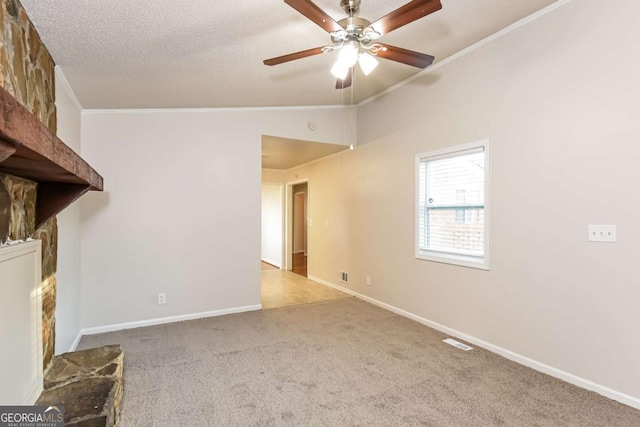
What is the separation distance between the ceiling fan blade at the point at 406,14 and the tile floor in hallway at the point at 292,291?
3.58m

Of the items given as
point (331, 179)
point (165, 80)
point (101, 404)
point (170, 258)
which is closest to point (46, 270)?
point (101, 404)

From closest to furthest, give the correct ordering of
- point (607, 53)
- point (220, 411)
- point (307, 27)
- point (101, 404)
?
A: point (101, 404)
point (220, 411)
point (607, 53)
point (307, 27)

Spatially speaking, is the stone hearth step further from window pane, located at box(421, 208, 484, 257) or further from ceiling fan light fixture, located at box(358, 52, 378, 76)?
window pane, located at box(421, 208, 484, 257)

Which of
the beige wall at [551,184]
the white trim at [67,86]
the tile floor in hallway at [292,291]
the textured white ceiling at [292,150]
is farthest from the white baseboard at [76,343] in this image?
the beige wall at [551,184]

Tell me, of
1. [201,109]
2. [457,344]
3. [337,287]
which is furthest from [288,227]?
[457,344]

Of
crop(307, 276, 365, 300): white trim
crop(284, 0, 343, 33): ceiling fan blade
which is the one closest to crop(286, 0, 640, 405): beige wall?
crop(307, 276, 365, 300): white trim

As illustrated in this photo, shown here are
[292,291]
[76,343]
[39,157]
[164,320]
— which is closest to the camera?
[39,157]

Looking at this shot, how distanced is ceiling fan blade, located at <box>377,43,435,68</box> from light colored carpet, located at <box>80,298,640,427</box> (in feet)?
7.71

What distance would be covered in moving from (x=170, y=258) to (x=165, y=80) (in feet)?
6.50

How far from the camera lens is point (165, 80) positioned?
10.2 ft

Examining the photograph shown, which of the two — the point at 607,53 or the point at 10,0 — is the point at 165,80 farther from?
the point at 607,53

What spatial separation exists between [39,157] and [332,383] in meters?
2.22

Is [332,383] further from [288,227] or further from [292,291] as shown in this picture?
[288,227]

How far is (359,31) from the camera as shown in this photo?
2.05 metres
